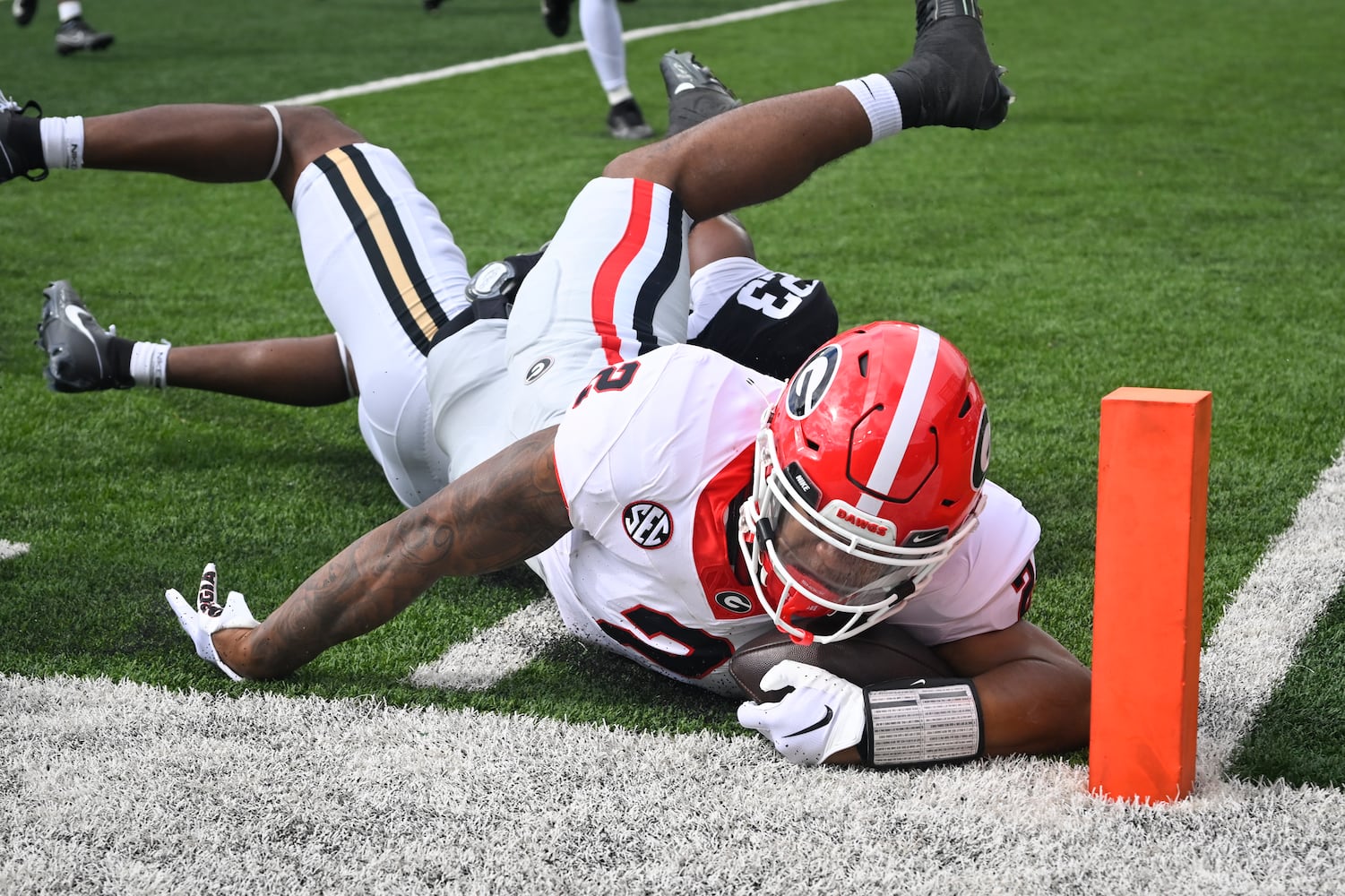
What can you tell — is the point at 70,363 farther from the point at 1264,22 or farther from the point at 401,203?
the point at 1264,22

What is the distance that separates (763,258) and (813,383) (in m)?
3.38

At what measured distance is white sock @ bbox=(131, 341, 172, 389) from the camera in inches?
135

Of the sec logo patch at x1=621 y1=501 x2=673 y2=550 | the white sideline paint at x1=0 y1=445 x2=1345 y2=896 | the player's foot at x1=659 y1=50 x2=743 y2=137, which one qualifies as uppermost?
the player's foot at x1=659 y1=50 x2=743 y2=137

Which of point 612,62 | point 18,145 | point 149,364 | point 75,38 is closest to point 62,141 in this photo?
point 18,145

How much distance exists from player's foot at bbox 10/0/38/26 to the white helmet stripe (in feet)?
34.7

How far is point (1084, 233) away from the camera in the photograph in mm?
5410

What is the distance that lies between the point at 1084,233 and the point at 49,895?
4.59 m

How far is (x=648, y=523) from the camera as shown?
2.05 metres

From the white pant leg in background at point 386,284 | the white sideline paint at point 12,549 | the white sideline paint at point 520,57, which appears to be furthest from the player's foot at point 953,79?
the white sideline paint at point 520,57

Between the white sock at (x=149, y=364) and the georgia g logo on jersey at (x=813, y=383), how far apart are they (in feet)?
6.89

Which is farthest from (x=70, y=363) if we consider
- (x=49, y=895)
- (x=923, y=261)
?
(x=923, y=261)

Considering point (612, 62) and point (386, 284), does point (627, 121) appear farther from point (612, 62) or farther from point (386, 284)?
point (386, 284)

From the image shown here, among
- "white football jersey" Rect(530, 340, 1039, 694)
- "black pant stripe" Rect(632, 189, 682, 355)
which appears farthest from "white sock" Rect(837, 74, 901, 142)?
"white football jersey" Rect(530, 340, 1039, 694)

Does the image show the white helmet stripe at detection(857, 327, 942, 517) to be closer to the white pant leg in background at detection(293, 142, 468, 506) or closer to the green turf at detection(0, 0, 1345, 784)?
the green turf at detection(0, 0, 1345, 784)
